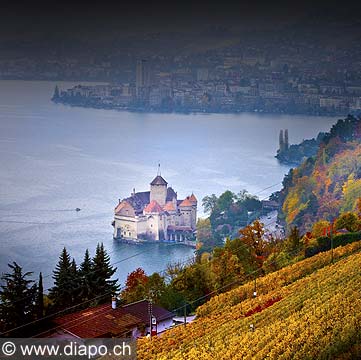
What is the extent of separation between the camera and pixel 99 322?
5.34 m

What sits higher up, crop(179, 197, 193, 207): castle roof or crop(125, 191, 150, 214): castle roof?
crop(125, 191, 150, 214): castle roof

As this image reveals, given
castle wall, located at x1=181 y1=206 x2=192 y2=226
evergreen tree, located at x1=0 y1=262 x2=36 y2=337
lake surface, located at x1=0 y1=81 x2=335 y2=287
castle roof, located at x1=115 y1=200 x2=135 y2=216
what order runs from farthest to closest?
castle wall, located at x1=181 y1=206 x2=192 y2=226 < castle roof, located at x1=115 y1=200 x2=135 y2=216 < lake surface, located at x1=0 y1=81 x2=335 y2=287 < evergreen tree, located at x1=0 y1=262 x2=36 y2=337

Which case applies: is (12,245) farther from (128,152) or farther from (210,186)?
(128,152)

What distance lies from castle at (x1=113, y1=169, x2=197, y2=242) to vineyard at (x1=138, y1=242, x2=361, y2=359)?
24.2ft

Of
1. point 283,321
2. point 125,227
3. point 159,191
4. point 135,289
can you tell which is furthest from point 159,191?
point 283,321

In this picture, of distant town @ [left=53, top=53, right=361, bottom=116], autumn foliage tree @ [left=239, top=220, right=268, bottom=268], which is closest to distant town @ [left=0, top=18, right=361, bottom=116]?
distant town @ [left=53, top=53, right=361, bottom=116]

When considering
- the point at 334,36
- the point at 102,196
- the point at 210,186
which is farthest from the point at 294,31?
the point at 102,196

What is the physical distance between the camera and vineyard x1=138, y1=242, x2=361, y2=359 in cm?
380

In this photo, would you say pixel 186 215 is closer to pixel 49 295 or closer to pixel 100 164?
pixel 100 164

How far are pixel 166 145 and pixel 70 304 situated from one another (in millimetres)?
13775

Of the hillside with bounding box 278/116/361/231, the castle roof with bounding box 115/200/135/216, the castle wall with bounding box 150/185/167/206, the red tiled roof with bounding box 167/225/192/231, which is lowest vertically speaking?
the red tiled roof with bounding box 167/225/192/231

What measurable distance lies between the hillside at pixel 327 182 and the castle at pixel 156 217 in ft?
5.04

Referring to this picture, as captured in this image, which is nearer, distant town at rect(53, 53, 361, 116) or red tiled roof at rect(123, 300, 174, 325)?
red tiled roof at rect(123, 300, 174, 325)

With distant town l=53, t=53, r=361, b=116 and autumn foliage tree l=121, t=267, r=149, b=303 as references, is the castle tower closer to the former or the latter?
distant town l=53, t=53, r=361, b=116
